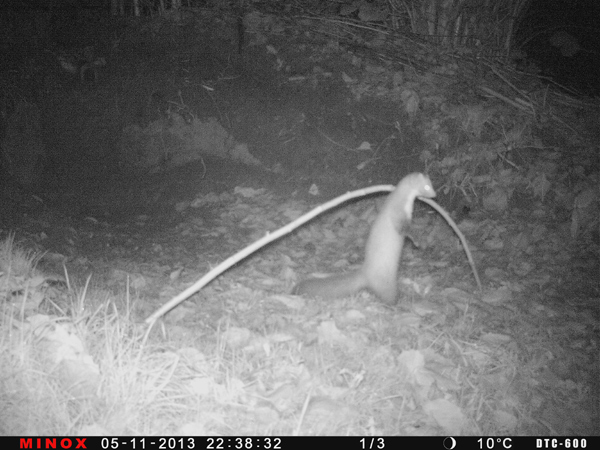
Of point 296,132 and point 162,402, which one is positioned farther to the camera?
point 296,132

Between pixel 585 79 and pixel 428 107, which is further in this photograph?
pixel 585 79

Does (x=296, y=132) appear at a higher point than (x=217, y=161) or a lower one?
higher

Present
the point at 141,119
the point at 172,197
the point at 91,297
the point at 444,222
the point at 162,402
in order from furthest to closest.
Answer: the point at 141,119 → the point at 172,197 → the point at 444,222 → the point at 91,297 → the point at 162,402

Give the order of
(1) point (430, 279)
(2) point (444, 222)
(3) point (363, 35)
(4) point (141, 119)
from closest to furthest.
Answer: (1) point (430, 279), (2) point (444, 222), (4) point (141, 119), (3) point (363, 35)

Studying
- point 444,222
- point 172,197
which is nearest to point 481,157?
point 444,222

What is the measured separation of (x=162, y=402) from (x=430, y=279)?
223 cm

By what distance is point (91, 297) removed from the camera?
315 centimetres

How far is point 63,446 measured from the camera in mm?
2145

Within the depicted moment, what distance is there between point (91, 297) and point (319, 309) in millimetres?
1469

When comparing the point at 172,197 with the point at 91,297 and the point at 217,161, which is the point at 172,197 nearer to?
the point at 217,161

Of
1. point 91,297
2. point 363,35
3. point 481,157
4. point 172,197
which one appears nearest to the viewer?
point 91,297

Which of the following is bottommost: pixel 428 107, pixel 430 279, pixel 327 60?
pixel 430 279

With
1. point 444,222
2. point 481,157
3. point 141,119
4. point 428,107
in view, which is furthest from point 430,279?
point 141,119

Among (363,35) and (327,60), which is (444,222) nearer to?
(327,60)
